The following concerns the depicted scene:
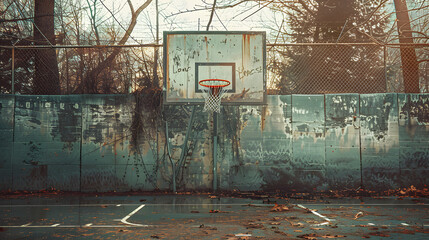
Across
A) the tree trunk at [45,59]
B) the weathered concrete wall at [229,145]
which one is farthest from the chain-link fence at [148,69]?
the weathered concrete wall at [229,145]

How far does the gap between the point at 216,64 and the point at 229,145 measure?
231 cm

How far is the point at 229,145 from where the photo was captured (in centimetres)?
984

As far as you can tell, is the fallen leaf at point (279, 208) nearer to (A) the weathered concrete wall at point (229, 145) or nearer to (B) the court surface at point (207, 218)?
(B) the court surface at point (207, 218)

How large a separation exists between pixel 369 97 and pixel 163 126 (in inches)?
234

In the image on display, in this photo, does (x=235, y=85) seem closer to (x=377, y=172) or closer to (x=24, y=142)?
(x=377, y=172)

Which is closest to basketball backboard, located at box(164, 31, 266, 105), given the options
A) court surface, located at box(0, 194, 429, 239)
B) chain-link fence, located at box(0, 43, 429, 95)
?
chain-link fence, located at box(0, 43, 429, 95)

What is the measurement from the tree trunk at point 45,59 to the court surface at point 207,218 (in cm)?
364

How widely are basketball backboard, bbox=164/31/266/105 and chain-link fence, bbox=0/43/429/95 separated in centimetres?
97

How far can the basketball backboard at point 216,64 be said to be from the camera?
9.26 metres

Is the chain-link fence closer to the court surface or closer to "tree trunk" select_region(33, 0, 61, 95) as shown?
"tree trunk" select_region(33, 0, 61, 95)

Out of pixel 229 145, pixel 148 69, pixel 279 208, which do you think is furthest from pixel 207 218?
pixel 148 69

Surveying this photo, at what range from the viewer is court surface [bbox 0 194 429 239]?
5.21 m

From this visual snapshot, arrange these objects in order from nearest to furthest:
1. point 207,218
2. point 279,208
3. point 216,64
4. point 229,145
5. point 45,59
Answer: point 207,218 → point 279,208 → point 216,64 → point 229,145 → point 45,59

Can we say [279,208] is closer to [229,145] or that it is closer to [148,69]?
[229,145]
